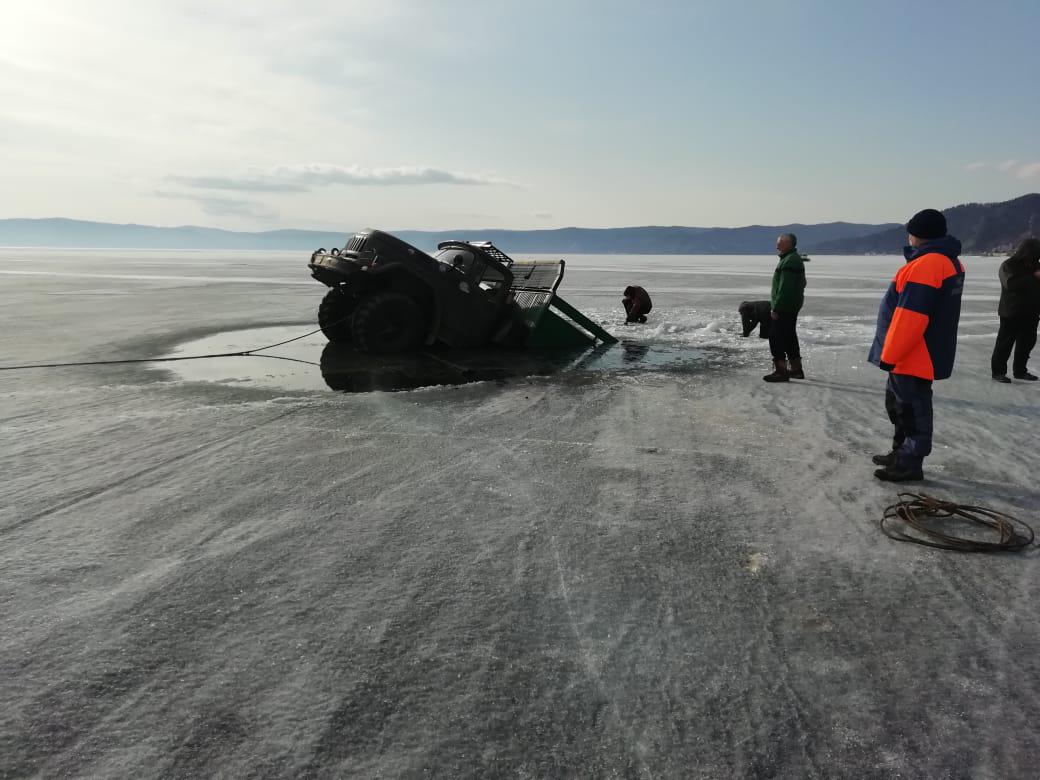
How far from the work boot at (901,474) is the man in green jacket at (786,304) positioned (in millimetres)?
2925

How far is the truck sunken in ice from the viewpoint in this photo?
308 inches

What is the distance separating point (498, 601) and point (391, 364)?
5524 millimetres

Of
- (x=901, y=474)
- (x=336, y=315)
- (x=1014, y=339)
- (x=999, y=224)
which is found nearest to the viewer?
(x=901, y=474)

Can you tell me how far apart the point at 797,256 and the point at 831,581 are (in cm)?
485

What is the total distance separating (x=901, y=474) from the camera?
3.95m

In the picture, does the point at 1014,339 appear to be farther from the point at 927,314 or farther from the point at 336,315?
the point at 336,315

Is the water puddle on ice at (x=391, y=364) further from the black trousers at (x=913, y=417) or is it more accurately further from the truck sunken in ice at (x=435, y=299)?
the black trousers at (x=913, y=417)

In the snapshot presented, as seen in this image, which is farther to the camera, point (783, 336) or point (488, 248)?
point (488, 248)

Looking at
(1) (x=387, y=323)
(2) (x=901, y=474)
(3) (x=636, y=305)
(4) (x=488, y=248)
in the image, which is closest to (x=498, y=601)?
(2) (x=901, y=474)

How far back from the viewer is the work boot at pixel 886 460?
163 inches

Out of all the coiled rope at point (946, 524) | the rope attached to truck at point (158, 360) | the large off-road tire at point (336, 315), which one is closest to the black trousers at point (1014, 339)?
the coiled rope at point (946, 524)

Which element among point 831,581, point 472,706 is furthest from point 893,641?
point 472,706

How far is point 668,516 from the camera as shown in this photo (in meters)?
3.42

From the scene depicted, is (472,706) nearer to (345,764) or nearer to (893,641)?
(345,764)
